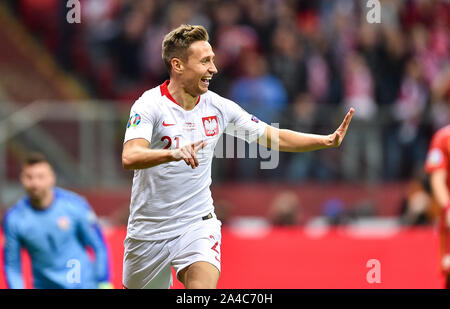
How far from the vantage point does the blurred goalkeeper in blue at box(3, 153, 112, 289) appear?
7.38m

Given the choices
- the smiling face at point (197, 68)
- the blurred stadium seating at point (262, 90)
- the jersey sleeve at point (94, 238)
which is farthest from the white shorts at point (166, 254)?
the blurred stadium seating at point (262, 90)

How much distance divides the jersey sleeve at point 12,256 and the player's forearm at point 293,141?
2.43m

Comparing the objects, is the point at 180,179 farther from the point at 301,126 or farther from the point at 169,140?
the point at 301,126

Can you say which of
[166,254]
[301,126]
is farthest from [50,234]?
→ [301,126]

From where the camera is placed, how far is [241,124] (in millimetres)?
6133

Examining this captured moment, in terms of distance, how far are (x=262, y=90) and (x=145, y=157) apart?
7.74 meters

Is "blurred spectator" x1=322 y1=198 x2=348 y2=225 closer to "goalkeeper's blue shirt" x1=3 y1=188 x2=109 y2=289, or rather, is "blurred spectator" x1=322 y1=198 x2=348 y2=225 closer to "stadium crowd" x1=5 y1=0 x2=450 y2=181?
"stadium crowd" x1=5 y1=0 x2=450 y2=181

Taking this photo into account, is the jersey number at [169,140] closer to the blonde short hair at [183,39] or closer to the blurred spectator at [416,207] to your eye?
the blonde short hair at [183,39]

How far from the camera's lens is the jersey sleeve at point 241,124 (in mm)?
6074

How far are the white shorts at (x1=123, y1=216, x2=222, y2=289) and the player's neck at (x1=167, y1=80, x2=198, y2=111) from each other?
79 centimetres

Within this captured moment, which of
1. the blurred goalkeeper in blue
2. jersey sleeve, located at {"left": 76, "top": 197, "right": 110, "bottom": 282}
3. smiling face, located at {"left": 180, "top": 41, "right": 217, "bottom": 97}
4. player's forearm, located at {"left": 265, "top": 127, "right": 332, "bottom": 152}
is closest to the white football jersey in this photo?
smiling face, located at {"left": 180, "top": 41, "right": 217, "bottom": 97}

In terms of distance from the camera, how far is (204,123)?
5.86 m
